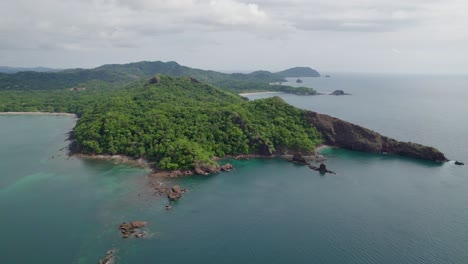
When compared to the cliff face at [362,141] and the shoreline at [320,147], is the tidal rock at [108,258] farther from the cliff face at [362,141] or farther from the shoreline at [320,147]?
the cliff face at [362,141]

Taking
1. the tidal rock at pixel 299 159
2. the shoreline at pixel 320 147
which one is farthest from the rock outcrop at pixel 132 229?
the shoreline at pixel 320 147

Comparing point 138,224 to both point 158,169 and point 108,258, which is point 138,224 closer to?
point 108,258

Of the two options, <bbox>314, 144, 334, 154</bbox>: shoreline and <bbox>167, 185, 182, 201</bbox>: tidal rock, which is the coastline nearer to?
<bbox>167, 185, 182, 201</bbox>: tidal rock

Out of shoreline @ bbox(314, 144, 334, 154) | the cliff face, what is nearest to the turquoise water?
the cliff face

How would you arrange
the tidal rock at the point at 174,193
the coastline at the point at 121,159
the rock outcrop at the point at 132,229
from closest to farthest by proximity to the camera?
the rock outcrop at the point at 132,229 < the tidal rock at the point at 174,193 < the coastline at the point at 121,159

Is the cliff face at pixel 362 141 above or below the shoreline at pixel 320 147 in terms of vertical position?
above
